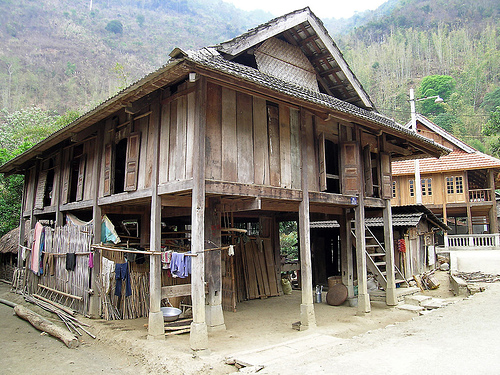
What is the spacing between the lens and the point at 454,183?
25672 mm

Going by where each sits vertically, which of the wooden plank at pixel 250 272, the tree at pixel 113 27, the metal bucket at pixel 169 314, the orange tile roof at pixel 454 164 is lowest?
the metal bucket at pixel 169 314

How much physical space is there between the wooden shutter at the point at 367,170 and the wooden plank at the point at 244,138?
4.58 metres

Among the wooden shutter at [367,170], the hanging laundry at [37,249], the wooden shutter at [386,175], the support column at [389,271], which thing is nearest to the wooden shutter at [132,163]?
the hanging laundry at [37,249]

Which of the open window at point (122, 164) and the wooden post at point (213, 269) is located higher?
Result: the open window at point (122, 164)

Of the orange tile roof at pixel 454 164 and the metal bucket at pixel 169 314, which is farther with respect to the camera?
the orange tile roof at pixel 454 164

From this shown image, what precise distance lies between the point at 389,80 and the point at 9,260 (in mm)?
55973

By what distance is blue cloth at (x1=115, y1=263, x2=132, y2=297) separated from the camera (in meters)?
10.2

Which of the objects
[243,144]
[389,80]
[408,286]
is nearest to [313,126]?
[243,144]

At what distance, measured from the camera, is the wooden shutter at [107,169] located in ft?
35.5

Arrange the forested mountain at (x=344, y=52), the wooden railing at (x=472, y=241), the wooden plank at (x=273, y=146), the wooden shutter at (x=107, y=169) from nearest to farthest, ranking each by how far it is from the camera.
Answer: the wooden plank at (x=273, y=146) → the wooden shutter at (x=107, y=169) → the wooden railing at (x=472, y=241) → the forested mountain at (x=344, y=52)

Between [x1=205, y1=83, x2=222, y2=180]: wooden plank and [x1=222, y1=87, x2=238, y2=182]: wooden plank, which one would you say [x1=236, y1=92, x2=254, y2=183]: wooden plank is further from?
[x1=205, y1=83, x2=222, y2=180]: wooden plank

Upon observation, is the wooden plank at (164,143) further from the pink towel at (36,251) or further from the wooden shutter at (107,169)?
the pink towel at (36,251)

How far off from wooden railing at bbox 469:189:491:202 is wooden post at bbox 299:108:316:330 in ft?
65.5

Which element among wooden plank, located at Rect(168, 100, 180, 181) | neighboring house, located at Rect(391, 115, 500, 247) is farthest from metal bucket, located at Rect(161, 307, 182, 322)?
neighboring house, located at Rect(391, 115, 500, 247)
